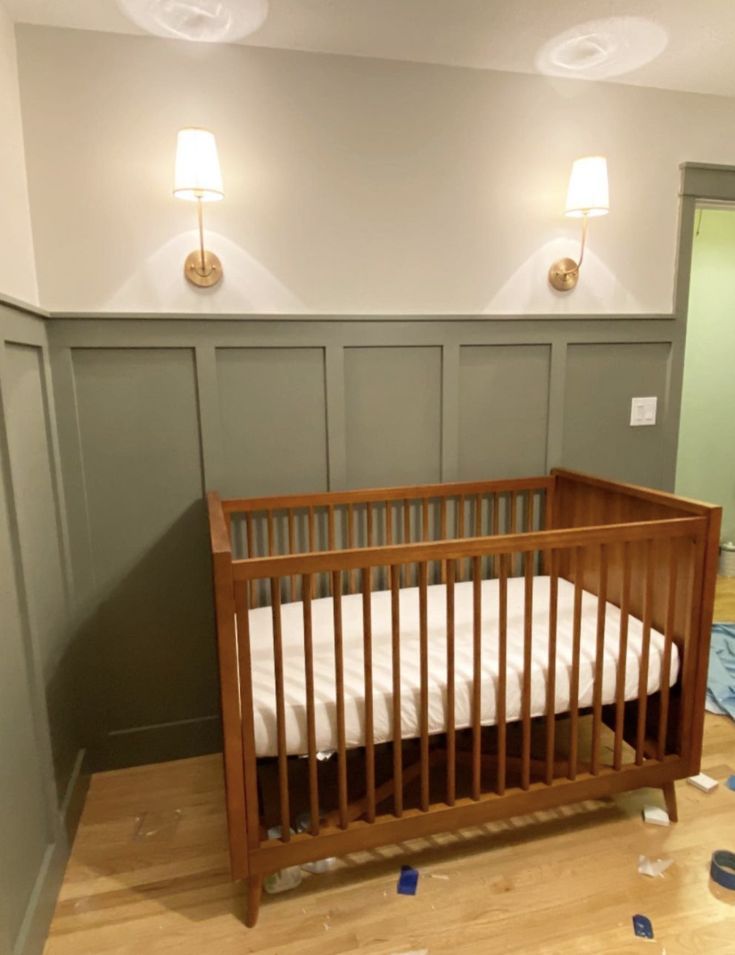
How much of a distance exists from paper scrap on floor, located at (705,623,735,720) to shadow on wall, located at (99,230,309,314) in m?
2.07

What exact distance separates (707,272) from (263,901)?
3754 millimetres

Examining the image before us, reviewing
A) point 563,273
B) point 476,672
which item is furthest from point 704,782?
point 563,273

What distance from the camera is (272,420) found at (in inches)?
81.1

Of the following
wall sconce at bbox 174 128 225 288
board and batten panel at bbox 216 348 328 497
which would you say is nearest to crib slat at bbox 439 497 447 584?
board and batten panel at bbox 216 348 328 497

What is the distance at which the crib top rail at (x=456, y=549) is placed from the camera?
4.41 ft

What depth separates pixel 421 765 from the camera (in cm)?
157

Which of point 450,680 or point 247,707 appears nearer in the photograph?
point 247,707

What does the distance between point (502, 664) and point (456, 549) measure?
0.33m

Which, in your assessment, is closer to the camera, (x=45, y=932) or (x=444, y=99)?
(x=45, y=932)

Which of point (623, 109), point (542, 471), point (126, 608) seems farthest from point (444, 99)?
point (126, 608)

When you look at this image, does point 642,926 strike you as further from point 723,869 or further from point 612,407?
point 612,407

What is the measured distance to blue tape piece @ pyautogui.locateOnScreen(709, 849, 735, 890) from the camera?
1516 millimetres

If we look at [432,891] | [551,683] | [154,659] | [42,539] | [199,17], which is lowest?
[432,891]

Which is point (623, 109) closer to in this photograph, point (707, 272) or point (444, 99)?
point (444, 99)
